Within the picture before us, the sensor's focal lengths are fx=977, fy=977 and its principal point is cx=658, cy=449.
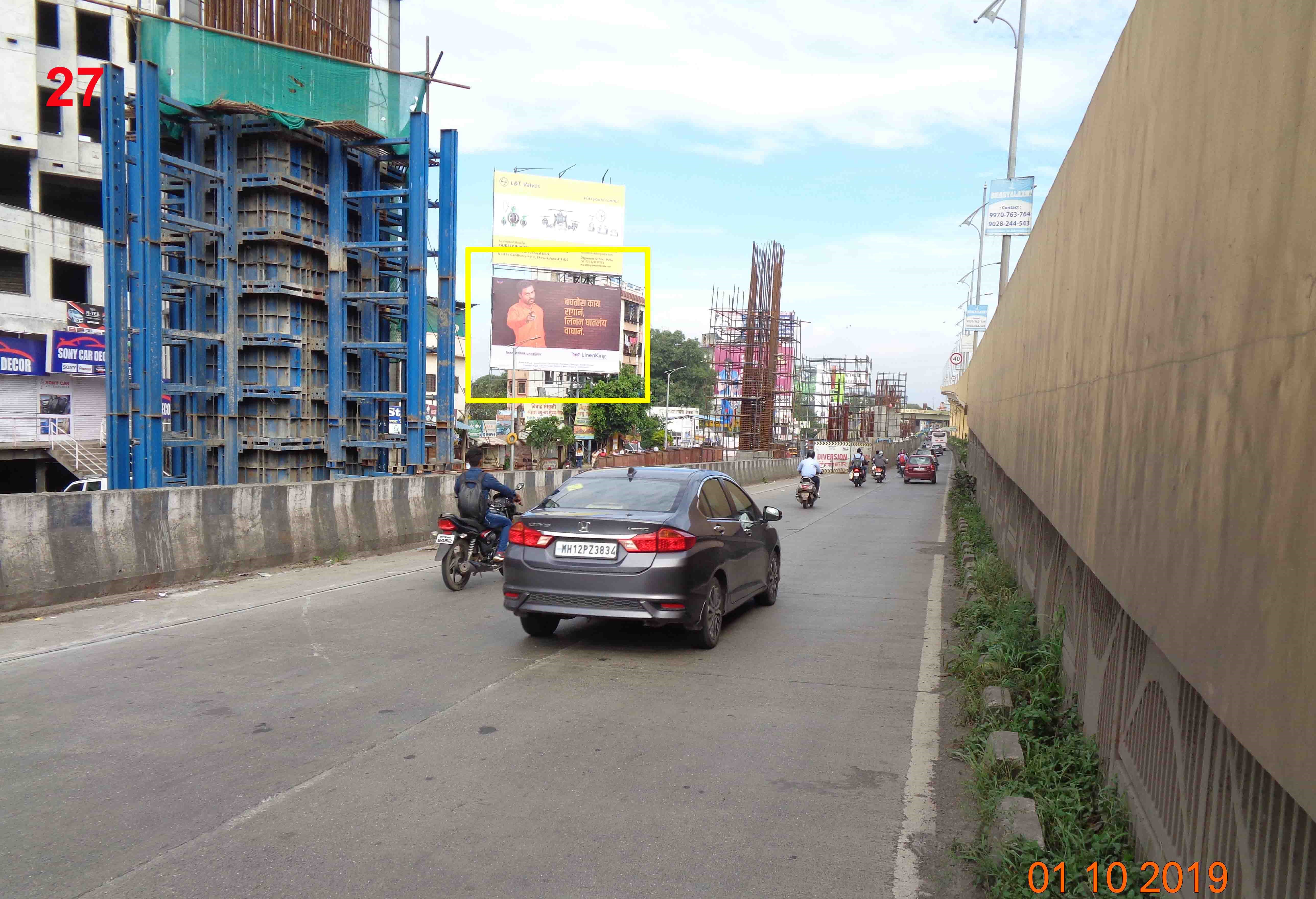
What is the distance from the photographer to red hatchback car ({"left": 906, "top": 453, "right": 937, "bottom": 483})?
4669 centimetres

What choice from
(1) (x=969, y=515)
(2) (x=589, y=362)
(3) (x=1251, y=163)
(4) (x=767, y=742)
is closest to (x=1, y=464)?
(2) (x=589, y=362)

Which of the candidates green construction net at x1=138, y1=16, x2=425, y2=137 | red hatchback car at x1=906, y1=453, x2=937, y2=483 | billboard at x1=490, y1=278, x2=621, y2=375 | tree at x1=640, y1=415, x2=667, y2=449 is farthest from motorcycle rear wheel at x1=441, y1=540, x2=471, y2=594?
tree at x1=640, y1=415, x2=667, y2=449

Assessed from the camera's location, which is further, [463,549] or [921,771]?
[463,549]

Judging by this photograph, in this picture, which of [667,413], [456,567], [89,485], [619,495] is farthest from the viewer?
[667,413]

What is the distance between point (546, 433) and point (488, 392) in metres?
42.5

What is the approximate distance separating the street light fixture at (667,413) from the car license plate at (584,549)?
54.9 meters

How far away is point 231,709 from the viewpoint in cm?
593

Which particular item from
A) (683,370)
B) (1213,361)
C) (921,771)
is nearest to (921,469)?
(921,771)

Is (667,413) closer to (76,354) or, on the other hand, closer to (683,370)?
(683,370)

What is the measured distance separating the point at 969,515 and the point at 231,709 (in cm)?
1573

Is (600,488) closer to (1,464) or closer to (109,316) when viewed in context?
(109,316)

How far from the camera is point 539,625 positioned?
8133 mm
